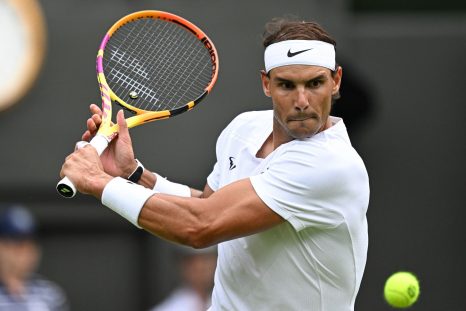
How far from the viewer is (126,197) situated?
4.99 m

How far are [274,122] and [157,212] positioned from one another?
2.22ft

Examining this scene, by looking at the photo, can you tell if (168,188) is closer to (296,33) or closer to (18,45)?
(296,33)

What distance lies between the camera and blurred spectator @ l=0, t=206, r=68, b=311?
8414 millimetres

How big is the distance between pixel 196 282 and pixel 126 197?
12.3ft

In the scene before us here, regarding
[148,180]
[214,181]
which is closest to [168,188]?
[148,180]

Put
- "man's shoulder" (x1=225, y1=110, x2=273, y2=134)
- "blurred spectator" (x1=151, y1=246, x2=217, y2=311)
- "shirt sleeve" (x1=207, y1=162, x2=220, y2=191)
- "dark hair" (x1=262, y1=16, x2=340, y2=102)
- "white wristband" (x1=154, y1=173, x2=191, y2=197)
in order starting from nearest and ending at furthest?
"dark hair" (x1=262, y1=16, x2=340, y2=102) → "man's shoulder" (x1=225, y1=110, x2=273, y2=134) → "shirt sleeve" (x1=207, y1=162, x2=220, y2=191) → "white wristband" (x1=154, y1=173, x2=191, y2=197) → "blurred spectator" (x1=151, y1=246, x2=217, y2=311)

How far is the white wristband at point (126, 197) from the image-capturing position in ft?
16.3

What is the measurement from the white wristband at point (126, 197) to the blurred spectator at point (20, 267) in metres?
3.53

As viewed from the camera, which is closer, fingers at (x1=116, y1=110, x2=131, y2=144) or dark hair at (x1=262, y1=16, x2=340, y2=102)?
dark hair at (x1=262, y1=16, x2=340, y2=102)

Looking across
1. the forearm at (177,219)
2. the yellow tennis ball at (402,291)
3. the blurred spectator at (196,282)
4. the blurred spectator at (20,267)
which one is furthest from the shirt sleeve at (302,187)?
the blurred spectator at (20,267)

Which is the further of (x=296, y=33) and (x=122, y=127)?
(x=122, y=127)

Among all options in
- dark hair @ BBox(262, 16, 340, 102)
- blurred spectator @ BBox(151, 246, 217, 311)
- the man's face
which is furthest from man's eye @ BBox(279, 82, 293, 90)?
blurred spectator @ BBox(151, 246, 217, 311)

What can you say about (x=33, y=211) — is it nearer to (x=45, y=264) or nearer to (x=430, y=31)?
(x=45, y=264)

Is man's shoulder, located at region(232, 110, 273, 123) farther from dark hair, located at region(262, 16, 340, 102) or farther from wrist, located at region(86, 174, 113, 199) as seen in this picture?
wrist, located at region(86, 174, 113, 199)
